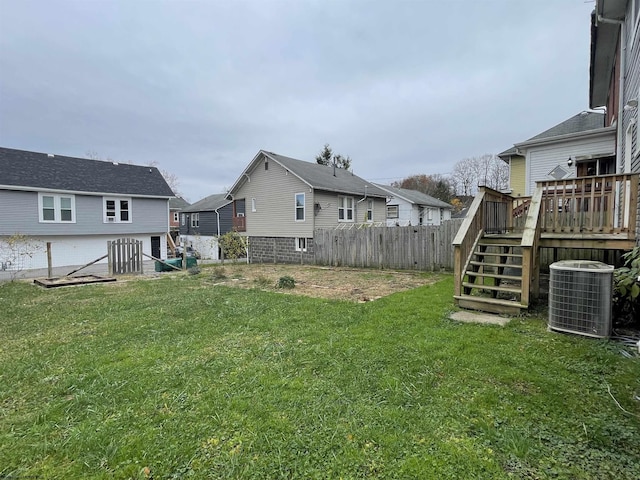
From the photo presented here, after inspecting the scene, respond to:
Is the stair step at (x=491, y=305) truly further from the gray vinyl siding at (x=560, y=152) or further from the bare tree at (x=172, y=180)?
the bare tree at (x=172, y=180)

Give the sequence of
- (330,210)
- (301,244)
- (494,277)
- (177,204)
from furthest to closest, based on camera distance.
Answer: (177,204) < (330,210) < (301,244) < (494,277)

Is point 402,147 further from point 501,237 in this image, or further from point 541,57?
point 501,237

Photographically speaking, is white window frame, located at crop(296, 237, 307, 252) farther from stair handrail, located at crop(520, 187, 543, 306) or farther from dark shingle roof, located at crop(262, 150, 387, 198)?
stair handrail, located at crop(520, 187, 543, 306)

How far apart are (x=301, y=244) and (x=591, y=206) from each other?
12723 millimetres

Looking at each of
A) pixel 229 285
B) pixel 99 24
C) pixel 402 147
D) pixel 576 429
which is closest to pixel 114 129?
pixel 99 24

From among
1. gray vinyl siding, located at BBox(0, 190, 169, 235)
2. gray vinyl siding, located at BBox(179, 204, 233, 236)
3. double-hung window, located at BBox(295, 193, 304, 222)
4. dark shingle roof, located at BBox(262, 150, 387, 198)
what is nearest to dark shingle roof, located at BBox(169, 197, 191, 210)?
gray vinyl siding, located at BBox(179, 204, 233, 236)

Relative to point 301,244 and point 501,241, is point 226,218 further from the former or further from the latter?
point 501,241

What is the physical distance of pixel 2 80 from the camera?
46.8 feet

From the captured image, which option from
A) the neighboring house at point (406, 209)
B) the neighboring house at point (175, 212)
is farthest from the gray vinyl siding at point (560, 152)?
the neighboring house at point (175, 212)

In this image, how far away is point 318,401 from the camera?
110 inches

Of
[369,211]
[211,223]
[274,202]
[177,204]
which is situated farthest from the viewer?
[177,204]

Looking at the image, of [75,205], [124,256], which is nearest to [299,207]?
[124,256]

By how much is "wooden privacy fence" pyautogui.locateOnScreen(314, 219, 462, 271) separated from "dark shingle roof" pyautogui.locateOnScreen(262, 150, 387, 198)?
3.01 m

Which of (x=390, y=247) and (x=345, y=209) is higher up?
(x=345, y=209)
